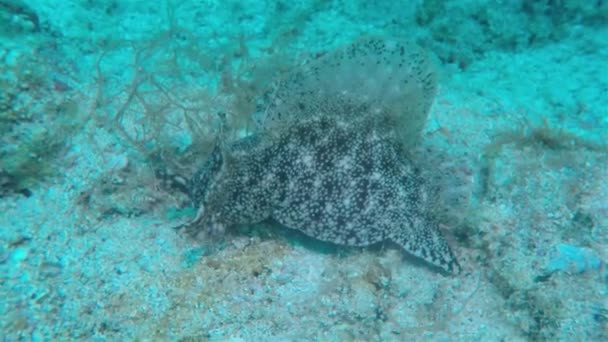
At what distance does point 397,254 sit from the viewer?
3.46m

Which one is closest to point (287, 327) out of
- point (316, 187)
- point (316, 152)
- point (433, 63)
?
point (316, 187)

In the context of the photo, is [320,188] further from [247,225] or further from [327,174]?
[247,225]

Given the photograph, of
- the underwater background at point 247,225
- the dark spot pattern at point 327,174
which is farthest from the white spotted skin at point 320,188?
the underwater background at point 247,225

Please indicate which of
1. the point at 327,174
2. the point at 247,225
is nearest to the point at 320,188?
the point at 327,174

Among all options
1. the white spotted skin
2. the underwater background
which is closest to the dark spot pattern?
the white spotted skin

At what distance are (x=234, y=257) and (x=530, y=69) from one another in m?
4.86

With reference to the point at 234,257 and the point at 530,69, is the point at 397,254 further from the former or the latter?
the point at 530,69

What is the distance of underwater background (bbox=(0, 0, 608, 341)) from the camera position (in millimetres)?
2932

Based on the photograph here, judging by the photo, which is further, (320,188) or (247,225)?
(247,225)

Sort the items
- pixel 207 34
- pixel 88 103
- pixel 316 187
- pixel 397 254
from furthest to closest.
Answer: pixel 207 34 → pixel 88 103 → pixel 397 254 → pixel 316 187

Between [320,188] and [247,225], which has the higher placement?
[320,188]

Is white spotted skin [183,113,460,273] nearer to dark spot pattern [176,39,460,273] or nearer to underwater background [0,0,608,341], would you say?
dark spot pattern [176,39,460,273]

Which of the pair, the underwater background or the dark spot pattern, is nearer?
the underwater background

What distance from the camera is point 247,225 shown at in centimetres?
347
